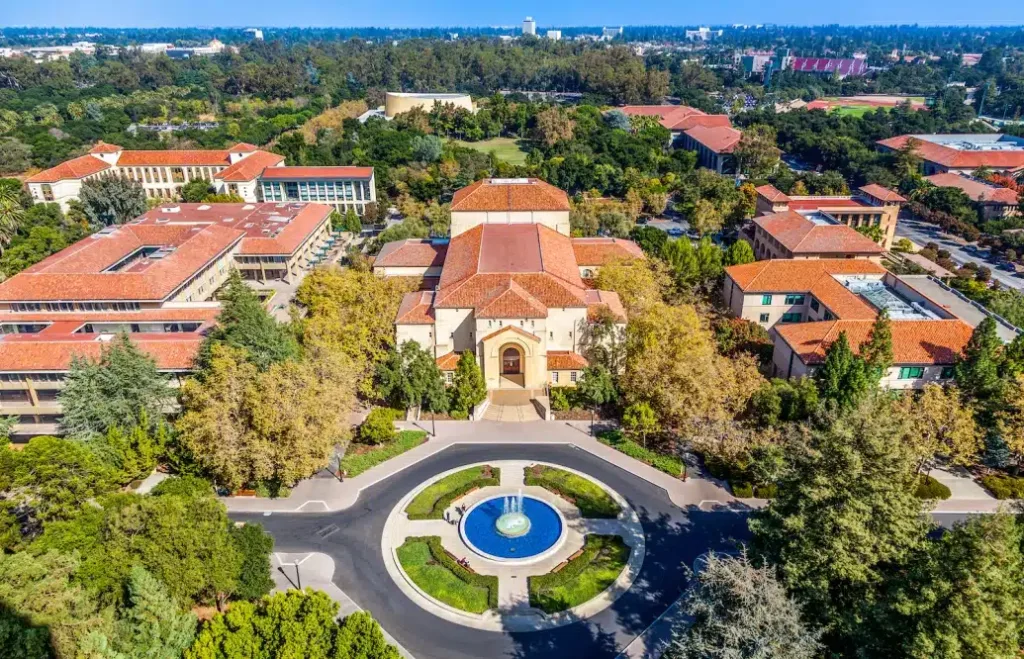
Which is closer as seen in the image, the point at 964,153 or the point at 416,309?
the point at 416,309

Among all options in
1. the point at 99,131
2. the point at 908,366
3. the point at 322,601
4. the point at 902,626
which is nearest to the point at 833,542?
the point at 902,626

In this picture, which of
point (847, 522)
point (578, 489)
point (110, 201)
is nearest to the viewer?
point (847, 522)

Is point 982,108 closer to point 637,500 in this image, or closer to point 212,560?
point 637,500

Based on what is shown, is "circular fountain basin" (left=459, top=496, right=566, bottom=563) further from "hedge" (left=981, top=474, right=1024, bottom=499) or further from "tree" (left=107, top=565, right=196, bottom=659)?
"hedge" (left=981, top=474, right=1024, bottom=499)

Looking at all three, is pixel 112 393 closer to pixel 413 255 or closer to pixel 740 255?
pixel 413 255

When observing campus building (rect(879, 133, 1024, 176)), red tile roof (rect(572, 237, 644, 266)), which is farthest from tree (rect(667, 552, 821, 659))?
campus building (rect(879, 133, 1024, 176))

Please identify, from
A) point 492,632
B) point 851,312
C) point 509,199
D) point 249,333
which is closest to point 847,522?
point 492,632
